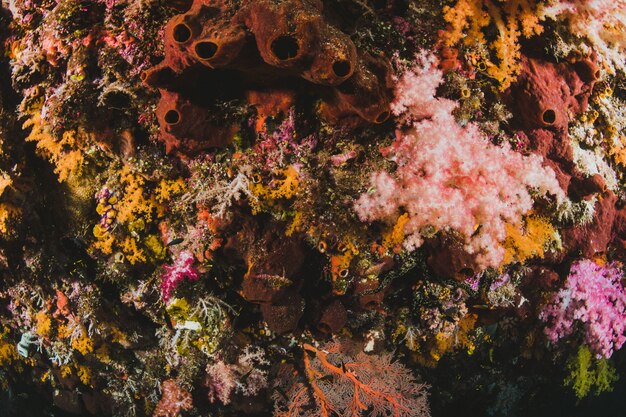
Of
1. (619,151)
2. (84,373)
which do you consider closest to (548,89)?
(619,151)

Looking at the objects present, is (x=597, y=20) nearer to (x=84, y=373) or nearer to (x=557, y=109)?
(x=557, y=109)

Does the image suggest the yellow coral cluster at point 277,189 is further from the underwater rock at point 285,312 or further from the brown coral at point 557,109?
the brown coral at point 557,109

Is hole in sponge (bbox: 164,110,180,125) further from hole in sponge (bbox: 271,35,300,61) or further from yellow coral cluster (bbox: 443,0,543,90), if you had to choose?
yellow coral cluster (bbox: 443,0,543,90)

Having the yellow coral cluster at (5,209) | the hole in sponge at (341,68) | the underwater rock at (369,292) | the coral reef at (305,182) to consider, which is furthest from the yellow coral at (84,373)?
the hole in sponge at (341,68)

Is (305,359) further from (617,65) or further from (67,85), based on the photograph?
(617,65)

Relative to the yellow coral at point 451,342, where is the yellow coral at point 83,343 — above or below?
below

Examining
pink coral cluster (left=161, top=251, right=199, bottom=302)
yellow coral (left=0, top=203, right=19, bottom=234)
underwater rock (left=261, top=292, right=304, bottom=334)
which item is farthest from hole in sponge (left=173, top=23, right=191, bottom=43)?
yellow coral (left=0, top=203, right=19, bottom=234)
